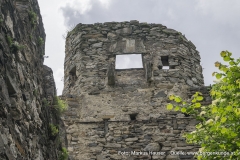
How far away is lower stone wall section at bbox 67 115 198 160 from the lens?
762 centimetres

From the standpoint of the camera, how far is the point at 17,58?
371 centimetres

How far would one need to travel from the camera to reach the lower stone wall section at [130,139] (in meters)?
7.62

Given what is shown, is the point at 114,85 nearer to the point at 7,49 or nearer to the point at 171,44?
the point at 171,44

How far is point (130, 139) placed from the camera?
784 centimetres

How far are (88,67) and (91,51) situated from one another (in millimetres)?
463

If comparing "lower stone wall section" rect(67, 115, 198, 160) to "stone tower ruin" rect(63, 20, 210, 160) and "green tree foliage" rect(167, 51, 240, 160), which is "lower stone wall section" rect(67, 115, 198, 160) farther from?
"green tree foliage" rect(167, 51, 240, 160)

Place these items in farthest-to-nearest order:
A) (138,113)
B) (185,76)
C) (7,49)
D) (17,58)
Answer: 1. (185,76)
2. (138,113)
3. (17,58)
4. (7,49)

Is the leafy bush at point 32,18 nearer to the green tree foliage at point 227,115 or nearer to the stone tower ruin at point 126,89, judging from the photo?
the green tree foliage at point 227,115

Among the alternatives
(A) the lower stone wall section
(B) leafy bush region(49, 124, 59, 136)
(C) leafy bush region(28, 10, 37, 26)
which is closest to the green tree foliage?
(B) leafy bush region(49, 124, 59, 136)

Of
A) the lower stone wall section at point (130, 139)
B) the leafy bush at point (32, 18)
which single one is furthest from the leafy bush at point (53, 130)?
the lower stone wall section at point (130, 139)

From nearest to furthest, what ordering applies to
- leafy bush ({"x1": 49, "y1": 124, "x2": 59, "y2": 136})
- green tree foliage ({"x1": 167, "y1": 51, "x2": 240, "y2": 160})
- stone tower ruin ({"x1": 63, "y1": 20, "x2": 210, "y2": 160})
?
leafy bush ({"x1": 49, "y1": 124, "x2": 59, "y2": 136}), green tree foliage ({"x1": 167, "y1": 51, "x2": 240, "y2": 160}), stone tower ruin ({"x1": 63, "y1": 20, "x2": 210, "y2": 160})

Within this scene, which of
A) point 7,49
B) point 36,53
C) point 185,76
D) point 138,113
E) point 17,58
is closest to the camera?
point 7,49

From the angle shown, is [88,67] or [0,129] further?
[88,67]

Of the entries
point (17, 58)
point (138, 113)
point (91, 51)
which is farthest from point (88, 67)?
point (17, 58)
